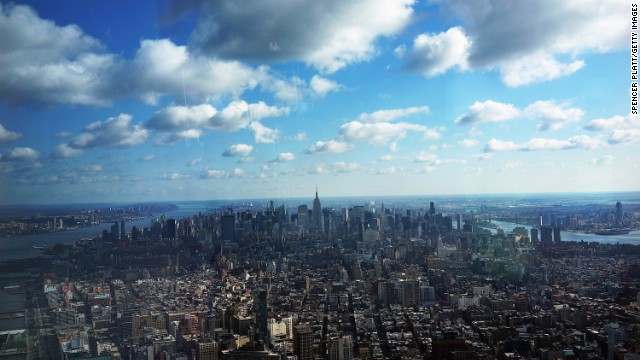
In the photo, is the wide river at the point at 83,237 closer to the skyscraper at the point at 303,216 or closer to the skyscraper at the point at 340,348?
the skyscraper at the point at 303,216

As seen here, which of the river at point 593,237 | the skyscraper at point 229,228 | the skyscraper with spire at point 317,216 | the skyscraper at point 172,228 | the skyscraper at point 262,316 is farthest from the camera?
the skyscraper at point 229,228

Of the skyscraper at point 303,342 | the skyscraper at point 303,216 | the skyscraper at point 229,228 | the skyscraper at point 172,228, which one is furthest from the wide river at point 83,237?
the skyscraper at point 303,342

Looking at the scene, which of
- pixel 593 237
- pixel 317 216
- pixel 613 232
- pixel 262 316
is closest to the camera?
pixel 262 316

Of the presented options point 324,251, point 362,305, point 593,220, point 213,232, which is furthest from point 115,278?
point 593,220

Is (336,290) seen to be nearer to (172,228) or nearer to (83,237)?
(172,228)

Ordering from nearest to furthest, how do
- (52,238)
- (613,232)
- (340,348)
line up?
(52,238), (340,348), (613,232)

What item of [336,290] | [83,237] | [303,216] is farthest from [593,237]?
[83,237]

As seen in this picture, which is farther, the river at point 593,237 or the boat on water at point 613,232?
the boat on water at point 613,232
